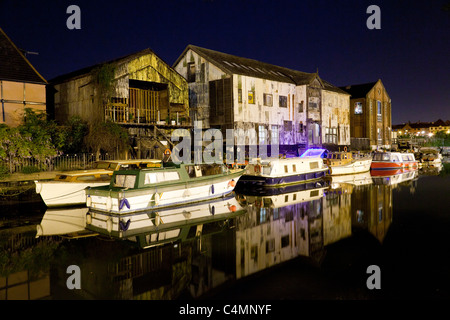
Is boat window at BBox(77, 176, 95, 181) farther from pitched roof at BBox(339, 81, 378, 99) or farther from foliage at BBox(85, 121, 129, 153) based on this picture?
pitched roof at BBox(339, 81, 378, 99)

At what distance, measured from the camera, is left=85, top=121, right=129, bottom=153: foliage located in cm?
2588

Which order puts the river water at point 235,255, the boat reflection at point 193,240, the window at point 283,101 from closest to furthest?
the river water at point 235,255 < the boat reflection at point 193,240 < the window at point 283,101

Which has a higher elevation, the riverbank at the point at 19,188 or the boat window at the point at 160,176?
the boat window at the point at 160,176

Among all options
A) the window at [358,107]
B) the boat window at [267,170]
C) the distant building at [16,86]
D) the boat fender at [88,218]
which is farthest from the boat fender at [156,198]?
the window at [358,107]

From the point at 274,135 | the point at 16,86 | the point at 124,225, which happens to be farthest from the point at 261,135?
the point at 124,225

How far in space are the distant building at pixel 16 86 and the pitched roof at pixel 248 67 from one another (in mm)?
14427

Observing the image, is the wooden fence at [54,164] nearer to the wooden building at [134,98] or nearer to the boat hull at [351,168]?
the wooden building at [134,98]

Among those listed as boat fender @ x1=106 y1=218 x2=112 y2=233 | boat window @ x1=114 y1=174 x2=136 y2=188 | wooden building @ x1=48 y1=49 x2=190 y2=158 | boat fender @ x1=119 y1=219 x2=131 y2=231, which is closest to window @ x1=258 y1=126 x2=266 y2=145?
wooden building @ x1=48 y1=49 x2=190 y2=158

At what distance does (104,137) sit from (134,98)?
6977 millimetres

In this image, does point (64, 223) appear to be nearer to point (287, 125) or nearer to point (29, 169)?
point (29, 169)

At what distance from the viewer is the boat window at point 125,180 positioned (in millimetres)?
16094

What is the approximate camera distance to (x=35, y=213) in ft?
55.8

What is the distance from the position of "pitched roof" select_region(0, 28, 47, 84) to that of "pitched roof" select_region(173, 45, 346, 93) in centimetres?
1428

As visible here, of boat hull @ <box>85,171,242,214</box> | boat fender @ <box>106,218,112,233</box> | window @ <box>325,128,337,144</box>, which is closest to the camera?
boat fender @ <box>106,218,112,233</box>
